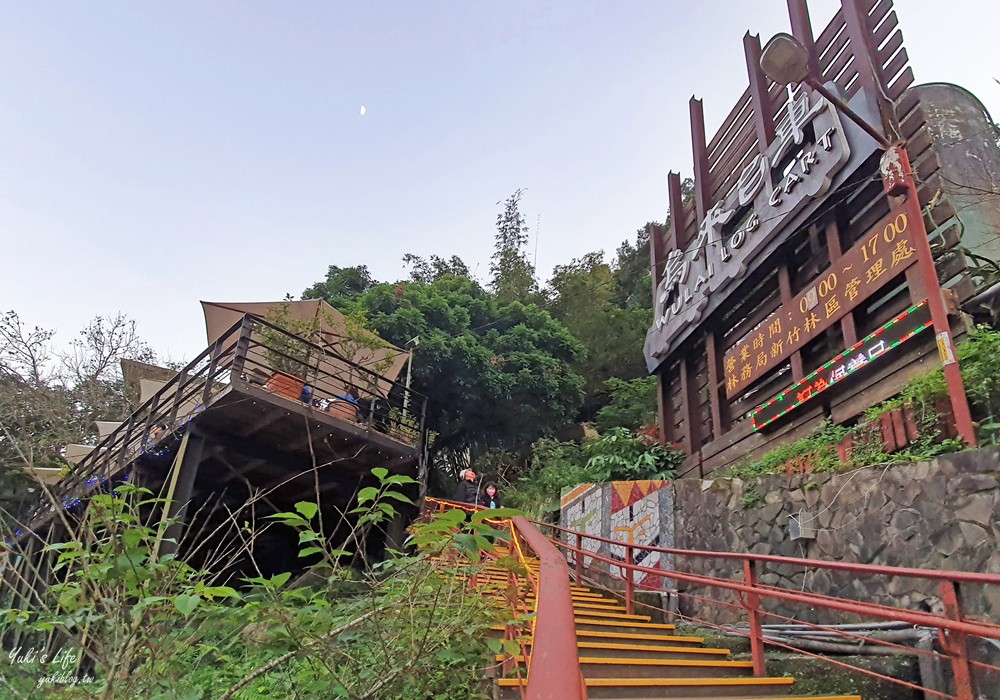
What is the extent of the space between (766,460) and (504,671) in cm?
454

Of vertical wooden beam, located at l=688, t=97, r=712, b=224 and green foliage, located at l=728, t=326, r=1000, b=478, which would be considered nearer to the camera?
green foliage, located at l=728, t=326, r=1000, b=478

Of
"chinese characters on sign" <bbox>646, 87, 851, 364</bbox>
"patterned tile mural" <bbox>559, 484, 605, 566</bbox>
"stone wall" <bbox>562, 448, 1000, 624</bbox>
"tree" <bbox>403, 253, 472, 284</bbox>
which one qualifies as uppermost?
"tree" <bbox>403, 253, 472, 284</bbox>

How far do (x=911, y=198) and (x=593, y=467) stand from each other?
6477mm

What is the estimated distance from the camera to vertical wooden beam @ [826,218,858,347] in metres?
6.88

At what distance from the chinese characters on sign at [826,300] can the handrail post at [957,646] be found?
13.3ft

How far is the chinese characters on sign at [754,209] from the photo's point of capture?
24.4ft

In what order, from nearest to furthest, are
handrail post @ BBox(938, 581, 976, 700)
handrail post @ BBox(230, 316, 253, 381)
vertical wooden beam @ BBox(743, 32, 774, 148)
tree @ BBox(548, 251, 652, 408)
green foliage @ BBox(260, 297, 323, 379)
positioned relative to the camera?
handrail post @ BBox(938, 581, 976, 700) → handrail post @ BBox(230, 316, 253, 381) → vertical wooden beam @ BBox(743, 32, 774, 148) → green foliage @ BBox(260, 297, 323, 379) → tree @ BBox(548, 251, 652, 408)

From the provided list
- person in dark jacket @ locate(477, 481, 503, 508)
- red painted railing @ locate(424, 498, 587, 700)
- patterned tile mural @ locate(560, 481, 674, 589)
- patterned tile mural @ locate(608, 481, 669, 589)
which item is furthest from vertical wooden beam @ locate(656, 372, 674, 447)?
red painted railing @ locate(424, 498, 587, 700)

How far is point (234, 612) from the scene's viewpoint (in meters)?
2.55

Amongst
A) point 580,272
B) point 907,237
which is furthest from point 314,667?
point 580,272

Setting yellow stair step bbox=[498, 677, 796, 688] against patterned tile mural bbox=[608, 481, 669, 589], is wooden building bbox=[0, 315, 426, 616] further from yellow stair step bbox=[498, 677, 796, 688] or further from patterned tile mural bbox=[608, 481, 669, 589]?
yellow stair step bbox=[498, 677, 796, 688]

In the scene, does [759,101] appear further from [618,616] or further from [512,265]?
[512,265]

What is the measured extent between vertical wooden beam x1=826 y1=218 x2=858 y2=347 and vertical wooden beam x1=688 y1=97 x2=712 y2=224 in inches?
140

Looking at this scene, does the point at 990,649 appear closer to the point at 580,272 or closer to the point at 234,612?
the point at 234,612
